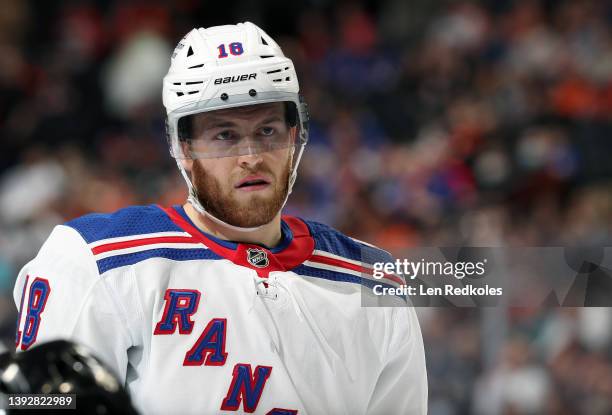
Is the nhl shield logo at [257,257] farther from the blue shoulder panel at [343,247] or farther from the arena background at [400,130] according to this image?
the arena background at [400,130]

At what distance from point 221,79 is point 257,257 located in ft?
1.41

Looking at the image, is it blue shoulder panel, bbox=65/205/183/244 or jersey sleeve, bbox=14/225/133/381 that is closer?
jersey sleeve, bbox=14/225/133/381

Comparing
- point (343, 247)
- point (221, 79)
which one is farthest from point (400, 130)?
point (221, 79)

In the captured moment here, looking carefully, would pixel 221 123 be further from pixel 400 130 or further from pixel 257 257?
pixel 400 130

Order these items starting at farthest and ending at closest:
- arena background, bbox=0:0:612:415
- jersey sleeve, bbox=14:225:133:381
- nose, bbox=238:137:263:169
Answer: arena background, bbox=0:0:612:415 → nose, bbox=238:137:263:169 → jersey sleeve, bbox=14:225:133:381

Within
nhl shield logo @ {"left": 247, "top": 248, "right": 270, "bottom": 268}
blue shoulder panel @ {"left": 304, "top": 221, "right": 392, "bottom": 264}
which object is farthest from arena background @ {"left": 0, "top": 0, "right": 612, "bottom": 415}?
nhl shield logo @ {"left": 247, "top": 248, "right": 270, "bottom": 268}

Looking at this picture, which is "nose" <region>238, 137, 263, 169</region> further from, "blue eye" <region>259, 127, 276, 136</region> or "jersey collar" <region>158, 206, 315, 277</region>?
"jersey collar" <region>158, 206, 315, 277</region>

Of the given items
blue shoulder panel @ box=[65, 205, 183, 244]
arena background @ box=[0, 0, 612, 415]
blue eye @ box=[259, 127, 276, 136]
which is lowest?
blue shoulder panel @ box=[65, 205, 183, 244]

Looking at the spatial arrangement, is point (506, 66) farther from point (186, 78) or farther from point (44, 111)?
point (186, 78)

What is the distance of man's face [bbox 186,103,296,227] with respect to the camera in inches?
105

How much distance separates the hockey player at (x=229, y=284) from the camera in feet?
8.10

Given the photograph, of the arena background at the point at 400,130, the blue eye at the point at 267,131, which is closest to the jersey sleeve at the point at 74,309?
the blue eye at the point at 267,131

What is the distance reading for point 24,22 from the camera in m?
8.01

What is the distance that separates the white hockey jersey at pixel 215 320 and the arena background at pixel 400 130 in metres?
1.49
